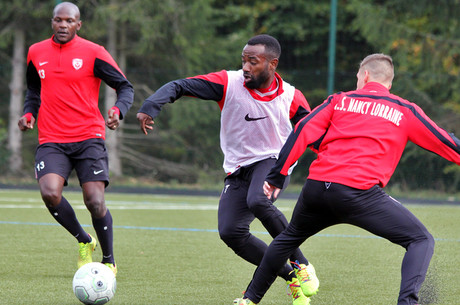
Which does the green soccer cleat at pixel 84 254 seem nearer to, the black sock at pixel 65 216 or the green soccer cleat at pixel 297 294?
the black sock at pixel 65 216

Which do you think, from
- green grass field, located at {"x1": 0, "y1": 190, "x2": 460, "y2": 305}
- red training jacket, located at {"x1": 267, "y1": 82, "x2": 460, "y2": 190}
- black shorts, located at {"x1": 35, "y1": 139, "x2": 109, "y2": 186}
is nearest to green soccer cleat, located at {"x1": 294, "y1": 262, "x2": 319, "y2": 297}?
green grass field, located at {"x1": 0, "y1": 190, "x2": 460, "y2": 305}

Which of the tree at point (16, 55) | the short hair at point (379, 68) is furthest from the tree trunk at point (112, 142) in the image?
the short hair at point (379, 68)

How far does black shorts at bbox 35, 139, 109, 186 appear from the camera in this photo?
644 centimetres

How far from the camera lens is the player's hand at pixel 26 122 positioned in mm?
6594

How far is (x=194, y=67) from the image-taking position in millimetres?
21062

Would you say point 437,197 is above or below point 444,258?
below

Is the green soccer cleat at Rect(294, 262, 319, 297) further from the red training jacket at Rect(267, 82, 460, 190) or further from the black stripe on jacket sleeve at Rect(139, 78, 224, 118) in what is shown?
the black stripe on jacket sleeve at Rect(139, 78, 224, 118)

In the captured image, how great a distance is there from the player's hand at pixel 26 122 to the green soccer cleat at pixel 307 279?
102 inches

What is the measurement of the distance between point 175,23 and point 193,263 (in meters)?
13.3

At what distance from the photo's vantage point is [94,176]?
6.46 m

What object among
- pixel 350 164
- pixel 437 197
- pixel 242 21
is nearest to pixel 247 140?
pixel 350 164

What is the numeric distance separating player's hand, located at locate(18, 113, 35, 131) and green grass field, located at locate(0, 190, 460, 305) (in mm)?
1216

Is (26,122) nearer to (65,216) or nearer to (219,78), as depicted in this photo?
(65,216)

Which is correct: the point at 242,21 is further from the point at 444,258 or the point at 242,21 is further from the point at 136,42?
the point at 444,258
